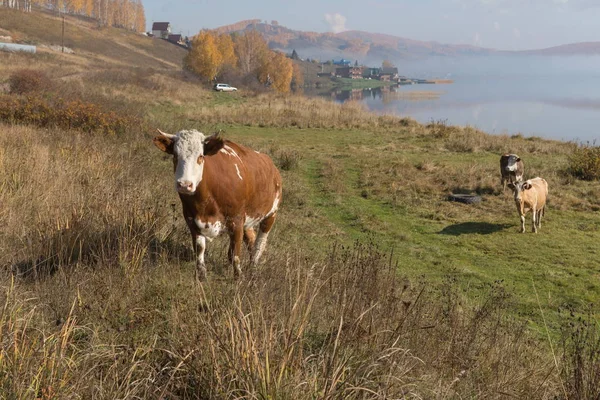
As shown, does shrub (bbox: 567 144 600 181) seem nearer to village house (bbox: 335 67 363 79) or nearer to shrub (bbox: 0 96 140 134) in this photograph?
shrub (bbox: 0 96 140 134)

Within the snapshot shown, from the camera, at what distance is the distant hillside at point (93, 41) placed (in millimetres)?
77312

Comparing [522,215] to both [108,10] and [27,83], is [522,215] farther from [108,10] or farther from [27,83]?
[108,10]

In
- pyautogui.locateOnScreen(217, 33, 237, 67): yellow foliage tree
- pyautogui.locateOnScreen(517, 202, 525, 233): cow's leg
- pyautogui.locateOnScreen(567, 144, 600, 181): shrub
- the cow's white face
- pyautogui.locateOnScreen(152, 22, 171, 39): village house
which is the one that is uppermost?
pyautogui.locateOnScreen(152, 22, 171, 39): village house

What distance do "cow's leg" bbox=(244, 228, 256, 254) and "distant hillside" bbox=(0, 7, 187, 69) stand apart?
67571 mm

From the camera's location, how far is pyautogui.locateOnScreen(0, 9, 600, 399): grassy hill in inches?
122

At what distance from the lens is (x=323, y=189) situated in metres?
15.7

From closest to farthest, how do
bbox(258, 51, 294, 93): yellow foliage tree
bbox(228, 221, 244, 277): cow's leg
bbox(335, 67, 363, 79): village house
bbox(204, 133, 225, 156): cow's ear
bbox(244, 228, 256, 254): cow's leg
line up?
bbox(204, 133, 225, 156): cow's ear, bbox(228, 221, 244, 277): cow's leg, bbox(244, 228, 256, 254): cow's leg, bbox(258, 51, 294, 93): yellow foliage tree, bbox(335, 67, 363, 79): village house

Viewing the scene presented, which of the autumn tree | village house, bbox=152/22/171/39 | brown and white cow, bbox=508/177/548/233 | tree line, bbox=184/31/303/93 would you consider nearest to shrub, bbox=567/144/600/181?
brown and white cow, bbox=508/177/548/233

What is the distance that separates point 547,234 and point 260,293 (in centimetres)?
1057

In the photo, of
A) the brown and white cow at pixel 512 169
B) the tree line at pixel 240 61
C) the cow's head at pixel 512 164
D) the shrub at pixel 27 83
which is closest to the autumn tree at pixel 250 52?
the tree line at pixel 240 61

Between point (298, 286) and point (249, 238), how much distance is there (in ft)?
10.7

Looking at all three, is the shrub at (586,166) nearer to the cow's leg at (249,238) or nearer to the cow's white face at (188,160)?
the cow's leg at (249,238)

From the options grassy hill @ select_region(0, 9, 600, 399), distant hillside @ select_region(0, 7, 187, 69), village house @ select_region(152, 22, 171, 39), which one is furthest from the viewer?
village house @ select_region(152, 22, 171, 39)

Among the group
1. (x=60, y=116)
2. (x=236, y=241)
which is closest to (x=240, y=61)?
(x=60, y=116)
